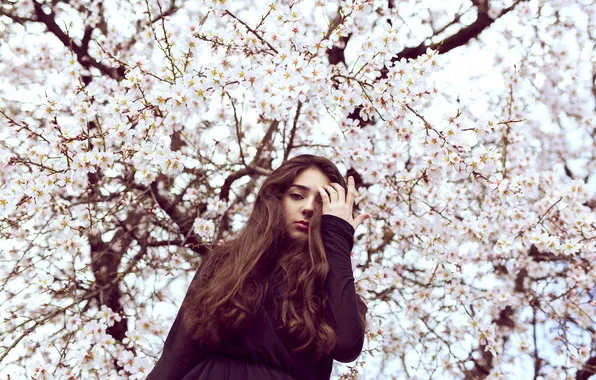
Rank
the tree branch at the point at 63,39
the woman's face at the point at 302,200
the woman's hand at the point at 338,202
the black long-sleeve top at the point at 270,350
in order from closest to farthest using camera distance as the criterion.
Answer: the black long-sleeve top at the point at 270,350
the woman's hand at the point at 338,202
the woman's face at the point at 302,200
the tree branch at the point at 63,39

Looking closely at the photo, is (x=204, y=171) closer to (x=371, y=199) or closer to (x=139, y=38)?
(x=371, y=199)

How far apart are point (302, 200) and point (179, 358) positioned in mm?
636

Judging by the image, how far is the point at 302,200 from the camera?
6.10 feet

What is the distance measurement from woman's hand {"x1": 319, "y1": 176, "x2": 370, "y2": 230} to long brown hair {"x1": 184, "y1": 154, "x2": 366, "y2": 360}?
0.06 meters

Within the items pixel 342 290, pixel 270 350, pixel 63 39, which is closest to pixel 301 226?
pixel 342 290

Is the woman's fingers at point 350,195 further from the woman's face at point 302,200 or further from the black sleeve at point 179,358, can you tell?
the black sleeve at point 179,358

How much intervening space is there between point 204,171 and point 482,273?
2.32 m

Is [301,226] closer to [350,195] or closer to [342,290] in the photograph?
[350,195]

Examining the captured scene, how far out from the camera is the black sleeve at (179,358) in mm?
1540

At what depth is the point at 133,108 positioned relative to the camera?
227 cm

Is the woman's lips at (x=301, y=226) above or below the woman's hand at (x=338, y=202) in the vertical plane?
below

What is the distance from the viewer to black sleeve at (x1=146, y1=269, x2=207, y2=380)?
1540mm

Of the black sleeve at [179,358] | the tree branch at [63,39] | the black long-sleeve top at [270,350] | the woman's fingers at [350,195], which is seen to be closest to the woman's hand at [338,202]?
the woman's fingers at [350,195]

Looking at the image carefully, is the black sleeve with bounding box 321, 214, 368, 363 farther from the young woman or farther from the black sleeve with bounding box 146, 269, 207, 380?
the black sleeve with bounding box 146, 269, 207, 380
